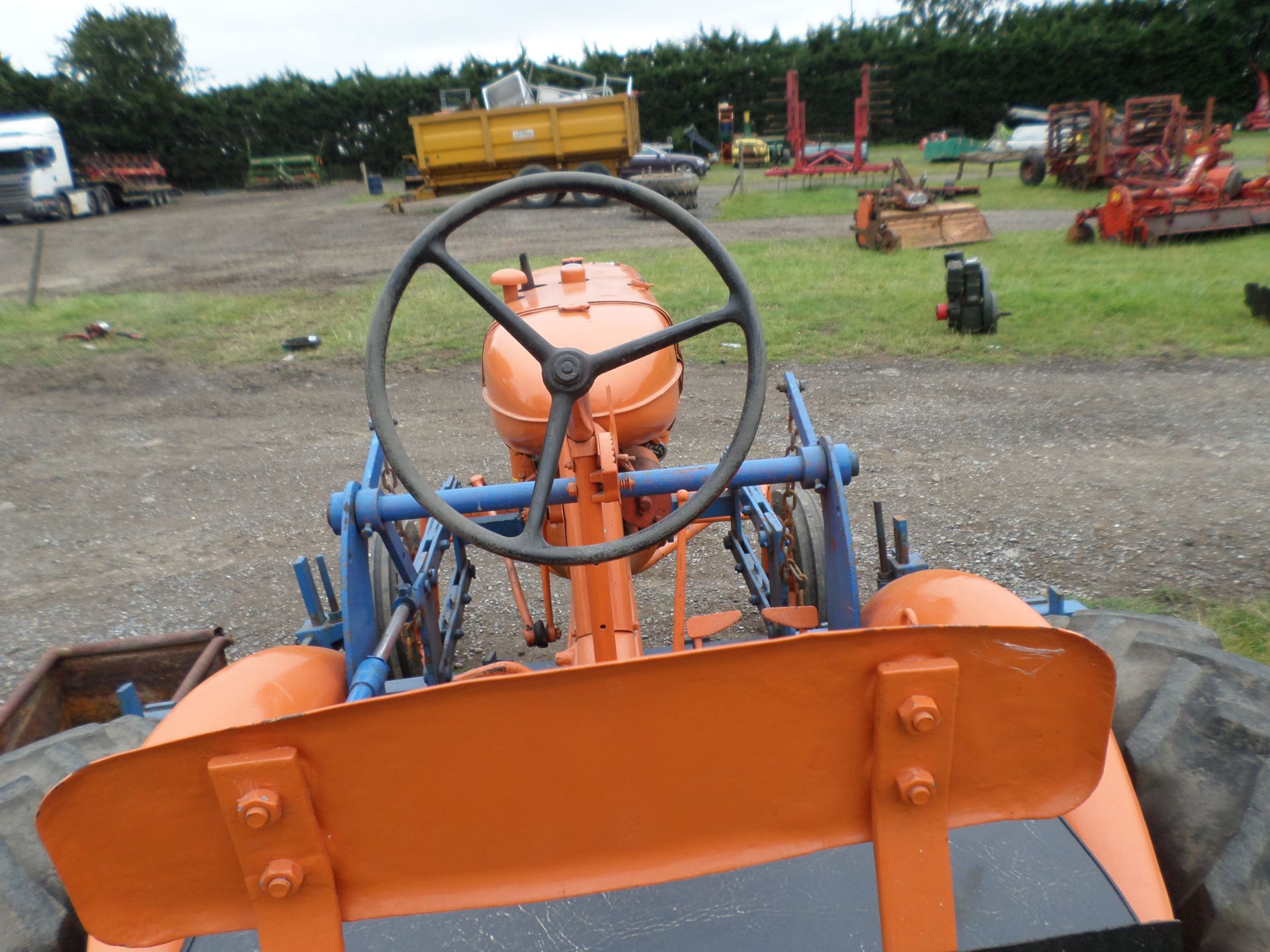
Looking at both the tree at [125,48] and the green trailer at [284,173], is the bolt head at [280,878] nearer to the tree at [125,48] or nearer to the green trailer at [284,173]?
the green trailer at [284,173]

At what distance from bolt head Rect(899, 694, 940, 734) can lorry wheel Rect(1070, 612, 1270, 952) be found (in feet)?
2.21

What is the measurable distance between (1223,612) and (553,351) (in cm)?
297

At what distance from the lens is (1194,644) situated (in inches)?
72.7

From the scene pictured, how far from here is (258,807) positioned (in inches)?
45.9

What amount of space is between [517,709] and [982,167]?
24655mm

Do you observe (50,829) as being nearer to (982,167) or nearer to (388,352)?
(388,352)

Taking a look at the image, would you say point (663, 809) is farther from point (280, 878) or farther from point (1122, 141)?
point (1122, 141)

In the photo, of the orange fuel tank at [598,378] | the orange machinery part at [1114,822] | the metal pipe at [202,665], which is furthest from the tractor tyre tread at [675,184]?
the orange machinery part at [1114,822]

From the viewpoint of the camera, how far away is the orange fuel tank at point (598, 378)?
254 cm

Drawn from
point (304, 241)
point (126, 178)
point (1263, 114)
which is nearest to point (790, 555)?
point (304, 241)

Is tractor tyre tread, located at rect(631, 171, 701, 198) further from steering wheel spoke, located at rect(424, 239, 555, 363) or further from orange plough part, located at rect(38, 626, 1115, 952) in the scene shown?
orange plough part, located at rect(38, 626, 1115, 952)

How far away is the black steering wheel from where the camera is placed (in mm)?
1674

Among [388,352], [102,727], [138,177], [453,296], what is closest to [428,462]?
[388,352]

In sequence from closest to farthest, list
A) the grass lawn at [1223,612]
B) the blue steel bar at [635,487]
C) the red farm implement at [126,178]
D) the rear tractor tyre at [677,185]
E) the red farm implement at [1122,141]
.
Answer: the blue steel bar at [635,487] → the grass lawn at [1223,612] → the red farm implement at [1122,141] → the rear tractor tyre at [677,185] → the red farm implement at [126,178]
